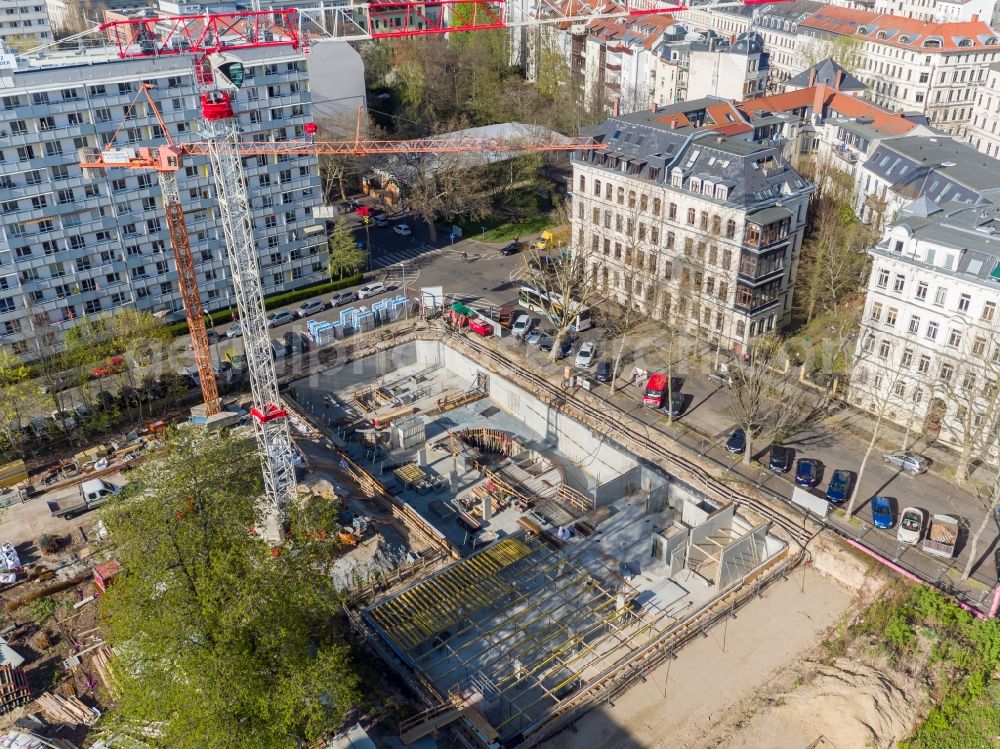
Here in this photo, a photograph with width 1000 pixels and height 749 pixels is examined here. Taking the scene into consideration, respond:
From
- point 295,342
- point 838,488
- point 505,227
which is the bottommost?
point 838,488

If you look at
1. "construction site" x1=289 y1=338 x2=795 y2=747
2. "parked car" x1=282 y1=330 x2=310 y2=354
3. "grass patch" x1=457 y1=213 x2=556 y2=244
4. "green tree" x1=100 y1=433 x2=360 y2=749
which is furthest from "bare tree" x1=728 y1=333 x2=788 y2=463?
"grass patch" x1=457 y1=213 x2=556 y2=244

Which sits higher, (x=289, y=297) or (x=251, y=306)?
(x=251, y=306)

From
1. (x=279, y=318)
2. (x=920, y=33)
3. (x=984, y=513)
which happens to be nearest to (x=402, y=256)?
(x=279, y=318)

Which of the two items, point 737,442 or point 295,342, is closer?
point 737,442

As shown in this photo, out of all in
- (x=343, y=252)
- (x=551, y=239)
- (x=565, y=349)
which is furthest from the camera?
(x=551, y=239)

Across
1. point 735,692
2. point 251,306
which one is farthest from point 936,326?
point 251,306

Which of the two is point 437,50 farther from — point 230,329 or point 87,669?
point 87,669

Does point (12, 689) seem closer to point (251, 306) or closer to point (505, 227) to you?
point (251, 306)

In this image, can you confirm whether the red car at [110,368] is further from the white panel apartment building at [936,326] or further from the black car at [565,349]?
the white panel apartment building at [936,326]

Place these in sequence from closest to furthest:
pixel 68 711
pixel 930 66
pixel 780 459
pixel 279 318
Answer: pixel 68 711 → pixel 780 459 → pixel 279 318 → pixel 930 66
